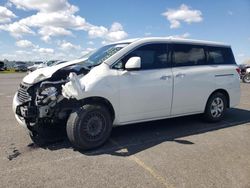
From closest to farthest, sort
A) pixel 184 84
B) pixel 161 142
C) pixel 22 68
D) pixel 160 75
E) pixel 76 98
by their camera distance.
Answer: pixel 76 98, pixel 161 142, pixel 160 75, pixel 184 84, pixel 22 68

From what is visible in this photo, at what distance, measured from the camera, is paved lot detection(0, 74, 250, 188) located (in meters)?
3.65

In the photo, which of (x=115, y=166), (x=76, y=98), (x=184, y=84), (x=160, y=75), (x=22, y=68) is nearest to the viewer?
(x=115, y=166)

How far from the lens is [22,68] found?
4541 centimetres

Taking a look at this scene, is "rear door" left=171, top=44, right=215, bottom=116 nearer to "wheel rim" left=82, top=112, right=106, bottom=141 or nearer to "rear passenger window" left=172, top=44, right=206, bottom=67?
"rear passenger window" left=172, top=44, right=206, bottom=67

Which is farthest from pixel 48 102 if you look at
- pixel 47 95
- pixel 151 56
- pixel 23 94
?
pixel 151 56

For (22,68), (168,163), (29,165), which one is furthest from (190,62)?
(22,68)

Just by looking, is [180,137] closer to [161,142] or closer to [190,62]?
[161,142]

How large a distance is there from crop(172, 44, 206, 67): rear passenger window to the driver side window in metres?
0.28

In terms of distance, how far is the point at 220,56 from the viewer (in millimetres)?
6941

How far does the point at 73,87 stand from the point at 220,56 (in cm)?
409

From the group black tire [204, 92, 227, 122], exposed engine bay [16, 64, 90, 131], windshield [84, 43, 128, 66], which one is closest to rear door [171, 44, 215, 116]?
black tire [204, 92, 227, 122]

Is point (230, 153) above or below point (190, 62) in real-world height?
below

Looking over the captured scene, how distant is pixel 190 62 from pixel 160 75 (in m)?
1.08

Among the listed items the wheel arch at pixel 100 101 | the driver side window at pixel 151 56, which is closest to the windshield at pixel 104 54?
the driver side window at pixel 151 56
